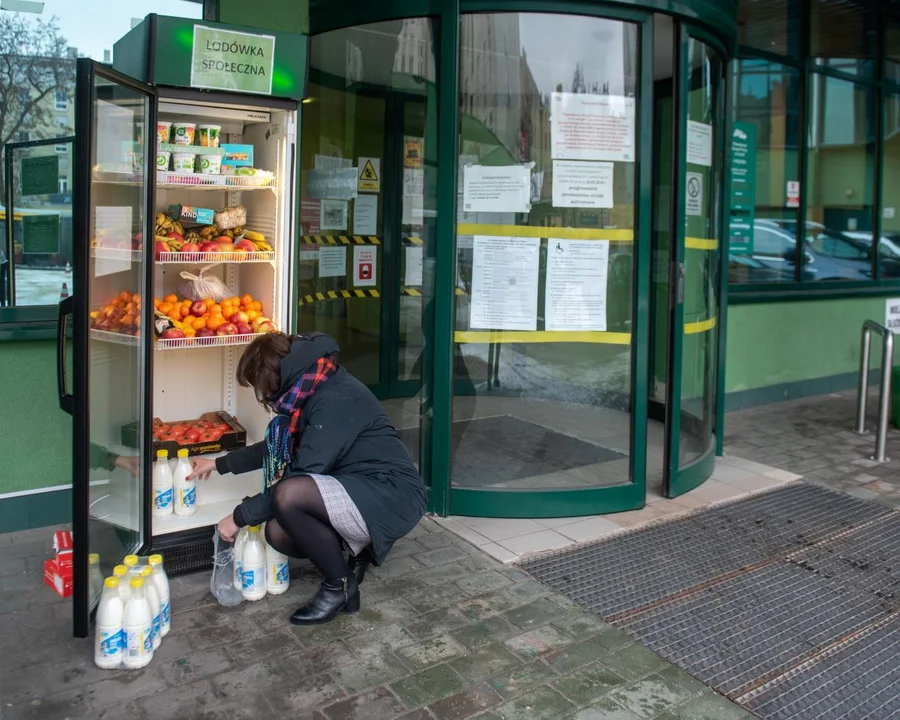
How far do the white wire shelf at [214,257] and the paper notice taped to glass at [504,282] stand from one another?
1.15 metres

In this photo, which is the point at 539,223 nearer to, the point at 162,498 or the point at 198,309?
the point at 198,309

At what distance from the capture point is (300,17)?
16.6 ft

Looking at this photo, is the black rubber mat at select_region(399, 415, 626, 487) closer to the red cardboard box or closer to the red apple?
the red apple

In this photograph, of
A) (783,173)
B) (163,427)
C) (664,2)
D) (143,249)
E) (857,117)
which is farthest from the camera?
(857,117)

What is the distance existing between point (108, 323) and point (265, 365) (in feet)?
2.10

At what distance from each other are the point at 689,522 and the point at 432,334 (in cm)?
178

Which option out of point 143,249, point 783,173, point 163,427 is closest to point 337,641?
point 163,427

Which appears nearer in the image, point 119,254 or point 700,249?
point 119,254

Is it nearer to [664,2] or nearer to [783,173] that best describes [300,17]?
[664,2]

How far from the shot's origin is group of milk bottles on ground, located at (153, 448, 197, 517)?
4.14 m

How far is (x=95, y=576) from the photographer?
11.1 ft

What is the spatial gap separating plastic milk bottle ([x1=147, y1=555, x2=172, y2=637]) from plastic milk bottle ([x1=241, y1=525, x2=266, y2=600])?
0.40 metres

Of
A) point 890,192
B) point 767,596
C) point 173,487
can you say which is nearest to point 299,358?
point 173,487

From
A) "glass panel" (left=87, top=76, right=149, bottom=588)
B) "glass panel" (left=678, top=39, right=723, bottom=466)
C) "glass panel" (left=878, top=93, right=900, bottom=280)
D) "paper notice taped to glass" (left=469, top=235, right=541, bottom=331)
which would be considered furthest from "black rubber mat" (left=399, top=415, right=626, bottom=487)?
"glass panel" (left=878, top=93, right=900, bottom=280)
